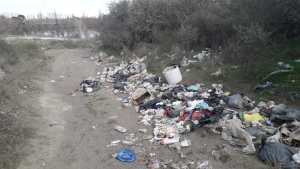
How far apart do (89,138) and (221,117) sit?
2655 millimetres

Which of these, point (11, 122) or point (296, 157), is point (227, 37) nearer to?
point (296, 157)

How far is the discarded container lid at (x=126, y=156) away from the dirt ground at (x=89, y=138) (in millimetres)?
97

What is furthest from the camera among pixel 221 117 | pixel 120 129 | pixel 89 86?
pixel 89 86

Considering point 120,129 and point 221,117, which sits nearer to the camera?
point 221,117

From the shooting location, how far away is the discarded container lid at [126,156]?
5043 mm

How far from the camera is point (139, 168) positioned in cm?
480

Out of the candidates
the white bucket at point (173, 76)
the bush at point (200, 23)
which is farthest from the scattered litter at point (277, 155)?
the bush at point (200, 23)

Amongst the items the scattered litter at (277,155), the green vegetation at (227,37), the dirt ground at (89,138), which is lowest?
the dirt ground at (89,138)

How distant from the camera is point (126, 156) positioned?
16.7 ft

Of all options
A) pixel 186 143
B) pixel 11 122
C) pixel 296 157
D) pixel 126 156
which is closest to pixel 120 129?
pixel 126 156

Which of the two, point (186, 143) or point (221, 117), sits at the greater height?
point (221, 117)

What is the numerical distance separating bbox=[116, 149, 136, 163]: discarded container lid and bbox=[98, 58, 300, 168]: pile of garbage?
0.65 m

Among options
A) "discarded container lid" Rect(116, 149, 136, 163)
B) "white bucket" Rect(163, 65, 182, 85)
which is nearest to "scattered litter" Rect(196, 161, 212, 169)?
"discarded container lid" Rect(116, 149, 136, 163)

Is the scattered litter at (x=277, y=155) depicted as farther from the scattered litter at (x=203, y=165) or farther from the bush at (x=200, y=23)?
the bush at (x=200, y=23)
